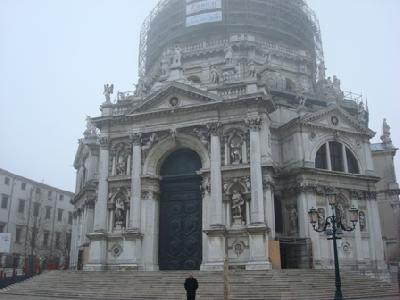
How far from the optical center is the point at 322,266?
29406mm

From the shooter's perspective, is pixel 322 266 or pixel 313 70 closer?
pixel 322 266

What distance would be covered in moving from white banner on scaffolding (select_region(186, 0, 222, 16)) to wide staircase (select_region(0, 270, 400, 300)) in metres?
25.1

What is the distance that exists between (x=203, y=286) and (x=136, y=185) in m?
9.03

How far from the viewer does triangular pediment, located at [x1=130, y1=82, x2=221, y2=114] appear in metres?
28.2

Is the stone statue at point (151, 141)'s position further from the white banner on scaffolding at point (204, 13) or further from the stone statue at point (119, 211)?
the white banner on scaffolding at point (204, 13)

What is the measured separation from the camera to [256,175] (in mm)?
25844

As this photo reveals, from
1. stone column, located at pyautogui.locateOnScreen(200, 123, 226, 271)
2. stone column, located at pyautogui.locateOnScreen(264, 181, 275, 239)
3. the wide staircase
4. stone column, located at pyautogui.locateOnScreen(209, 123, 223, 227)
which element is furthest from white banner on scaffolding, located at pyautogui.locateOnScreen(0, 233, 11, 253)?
stone column, located at pyautogui.locateOnScreen(264, 181, 275, 239)

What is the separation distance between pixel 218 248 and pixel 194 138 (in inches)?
280

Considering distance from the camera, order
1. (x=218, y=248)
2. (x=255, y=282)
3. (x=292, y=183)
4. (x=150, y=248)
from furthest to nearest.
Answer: (x=292, y=183)
(x=150, y=248)
(x=218, y=248)
(x=255, y=282)

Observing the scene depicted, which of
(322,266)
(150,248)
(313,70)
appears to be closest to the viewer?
(150,248)

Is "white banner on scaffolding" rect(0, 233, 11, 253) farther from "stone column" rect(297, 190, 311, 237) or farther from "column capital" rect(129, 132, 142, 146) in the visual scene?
"stone column" rect(297, 190, 311, 237)

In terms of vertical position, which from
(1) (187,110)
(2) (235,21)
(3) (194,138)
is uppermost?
(2) (235,21)

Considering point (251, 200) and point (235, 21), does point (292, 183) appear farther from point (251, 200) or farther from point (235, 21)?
point (235, 21)

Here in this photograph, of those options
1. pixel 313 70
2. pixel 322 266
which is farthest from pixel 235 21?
pixel 322 266
